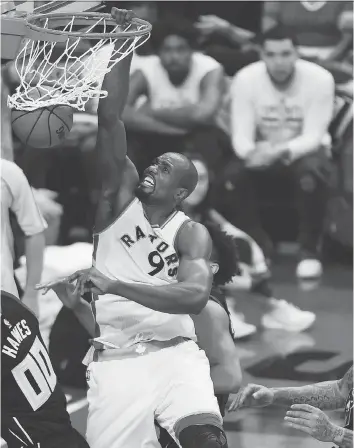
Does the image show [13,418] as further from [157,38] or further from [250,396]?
[157,38]

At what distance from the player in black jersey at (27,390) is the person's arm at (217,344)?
789mm

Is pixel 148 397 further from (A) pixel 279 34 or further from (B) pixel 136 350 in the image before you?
(A) pixel 279 34

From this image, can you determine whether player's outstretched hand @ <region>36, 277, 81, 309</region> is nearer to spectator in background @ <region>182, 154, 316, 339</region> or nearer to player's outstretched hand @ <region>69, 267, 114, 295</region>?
player's outstretched hand @ <region>69, 267, 114, 295</region>

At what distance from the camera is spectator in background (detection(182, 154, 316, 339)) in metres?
6.92

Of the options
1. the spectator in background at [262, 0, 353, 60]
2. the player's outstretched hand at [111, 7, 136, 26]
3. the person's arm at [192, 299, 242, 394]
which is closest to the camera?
the player's outstretched hand at [111, 7, 136, 26]

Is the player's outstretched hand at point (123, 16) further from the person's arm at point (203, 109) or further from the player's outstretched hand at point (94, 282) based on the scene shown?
the person's arm at point (203, 109)

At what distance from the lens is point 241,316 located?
22.8 feet

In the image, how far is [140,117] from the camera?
6.92 metres

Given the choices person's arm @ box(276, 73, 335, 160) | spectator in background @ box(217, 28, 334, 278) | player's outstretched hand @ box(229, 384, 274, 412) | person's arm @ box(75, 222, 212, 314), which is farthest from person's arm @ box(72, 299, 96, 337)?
person's arm @ box(276, 73, 335, 160)

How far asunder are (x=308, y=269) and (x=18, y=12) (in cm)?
376

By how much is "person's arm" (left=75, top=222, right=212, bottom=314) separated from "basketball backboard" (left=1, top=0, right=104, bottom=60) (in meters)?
1.05

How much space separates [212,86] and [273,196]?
3.11 feet

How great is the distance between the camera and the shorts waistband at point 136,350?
4.27 metres

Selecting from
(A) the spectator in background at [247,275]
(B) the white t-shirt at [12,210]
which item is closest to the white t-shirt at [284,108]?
(A) the spectator in background at [247,275]
